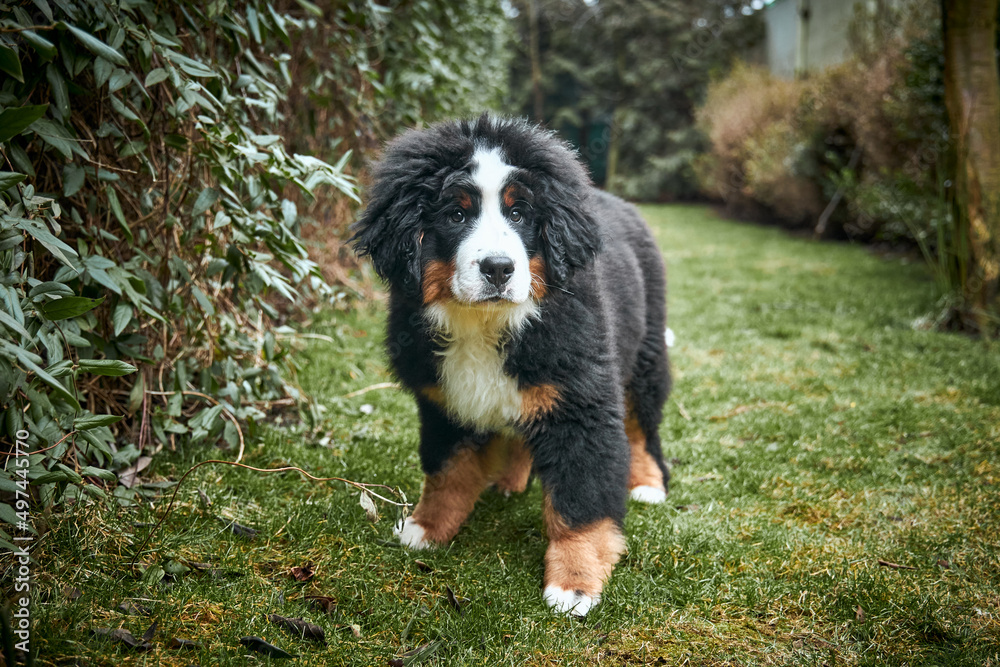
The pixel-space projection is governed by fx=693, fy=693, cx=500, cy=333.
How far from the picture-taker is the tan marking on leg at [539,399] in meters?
2.36

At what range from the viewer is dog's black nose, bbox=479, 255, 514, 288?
7.07 ft

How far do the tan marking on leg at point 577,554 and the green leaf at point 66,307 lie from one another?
154cm

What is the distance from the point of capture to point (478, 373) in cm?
241

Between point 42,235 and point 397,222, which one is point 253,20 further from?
point 42,235

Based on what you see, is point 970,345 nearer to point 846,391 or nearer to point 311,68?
point 846,391

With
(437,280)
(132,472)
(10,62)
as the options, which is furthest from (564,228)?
(132,472)

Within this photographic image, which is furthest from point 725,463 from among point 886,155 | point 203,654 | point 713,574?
point 886,155

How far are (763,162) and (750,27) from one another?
26.6 ft

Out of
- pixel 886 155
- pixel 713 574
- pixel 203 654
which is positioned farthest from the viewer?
pixel 886 155

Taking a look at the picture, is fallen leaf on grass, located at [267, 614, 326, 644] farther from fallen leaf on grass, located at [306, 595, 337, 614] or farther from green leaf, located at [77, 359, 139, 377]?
green leaf, located at [77, 359, 139, 377]

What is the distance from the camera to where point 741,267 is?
29.6 feet

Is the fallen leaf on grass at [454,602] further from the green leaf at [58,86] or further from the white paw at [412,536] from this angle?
the green leaf at [58,86]

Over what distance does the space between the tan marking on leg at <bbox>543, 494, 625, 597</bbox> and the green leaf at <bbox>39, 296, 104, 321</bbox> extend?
1539 mm

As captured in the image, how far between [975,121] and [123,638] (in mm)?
6091
